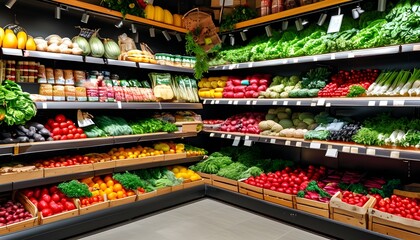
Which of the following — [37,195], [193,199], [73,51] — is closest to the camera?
[37,195]

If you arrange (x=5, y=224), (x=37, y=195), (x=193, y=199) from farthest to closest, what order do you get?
(x=193, y=199), (x=37, y=195), (x=5, y=224)

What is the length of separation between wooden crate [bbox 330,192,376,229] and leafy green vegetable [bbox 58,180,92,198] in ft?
9.45

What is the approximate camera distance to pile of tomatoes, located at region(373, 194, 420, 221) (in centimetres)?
297

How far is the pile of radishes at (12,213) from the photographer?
10.4 feet

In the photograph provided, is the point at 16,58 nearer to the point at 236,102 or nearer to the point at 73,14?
the point at 73,14

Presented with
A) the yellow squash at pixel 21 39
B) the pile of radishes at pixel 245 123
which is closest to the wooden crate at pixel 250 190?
the pile of radishes at pixel 245 123

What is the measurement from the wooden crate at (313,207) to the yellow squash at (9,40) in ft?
12.2

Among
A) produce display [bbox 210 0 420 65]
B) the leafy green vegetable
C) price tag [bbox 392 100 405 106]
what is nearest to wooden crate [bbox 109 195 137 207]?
the leafy green vegetable

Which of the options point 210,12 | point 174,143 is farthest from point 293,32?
point 174,143

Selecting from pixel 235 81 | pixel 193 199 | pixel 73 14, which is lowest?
pixel 193 199

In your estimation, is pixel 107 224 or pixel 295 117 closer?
pixel 107 224

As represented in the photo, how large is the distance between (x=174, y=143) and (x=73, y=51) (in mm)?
2251

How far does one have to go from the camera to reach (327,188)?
3818 millimetres

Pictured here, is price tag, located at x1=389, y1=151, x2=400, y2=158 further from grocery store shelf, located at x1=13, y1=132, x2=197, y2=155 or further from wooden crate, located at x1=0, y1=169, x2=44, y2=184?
wooden crate, located at x1=0, y1=169, x2=44, y2=184
